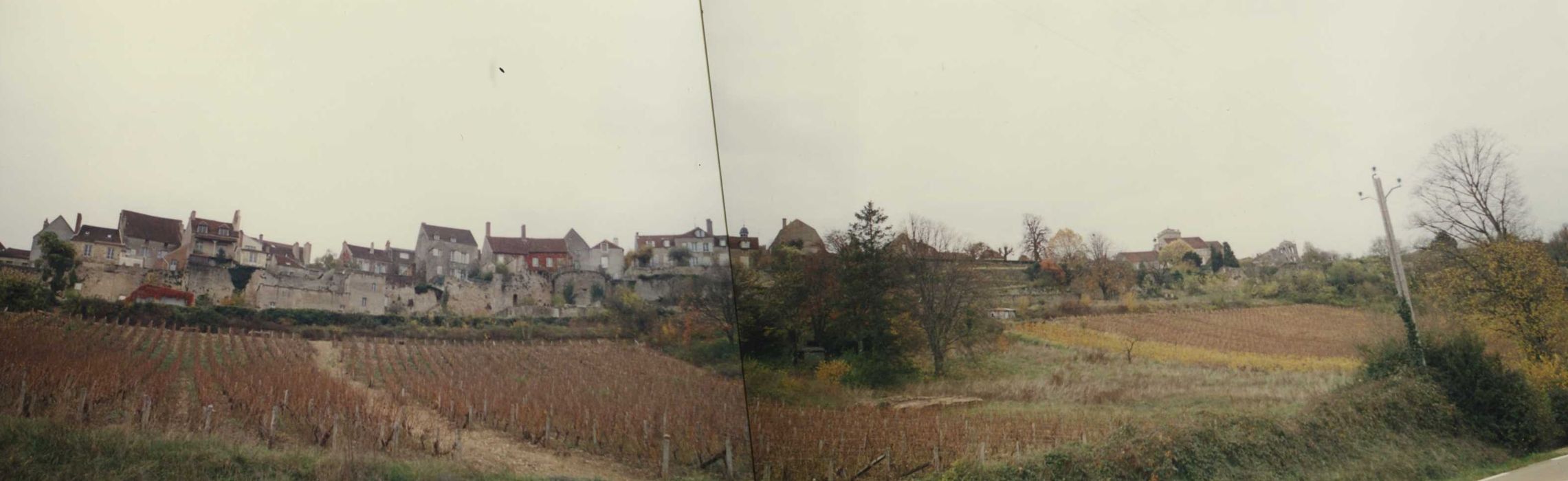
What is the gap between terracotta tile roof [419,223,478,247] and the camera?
3.15 m

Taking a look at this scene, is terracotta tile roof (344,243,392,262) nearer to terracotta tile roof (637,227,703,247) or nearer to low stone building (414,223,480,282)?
low stone building (414,223,480,282)

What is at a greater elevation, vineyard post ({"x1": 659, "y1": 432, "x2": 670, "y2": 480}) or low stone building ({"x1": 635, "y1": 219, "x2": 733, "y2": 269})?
low stone building ({"x1": 635, "y1": 219, "x2": 733, "y2": 269})

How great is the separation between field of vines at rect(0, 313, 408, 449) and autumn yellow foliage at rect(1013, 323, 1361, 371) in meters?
3.51

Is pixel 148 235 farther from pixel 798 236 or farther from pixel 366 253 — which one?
pixel 798 236

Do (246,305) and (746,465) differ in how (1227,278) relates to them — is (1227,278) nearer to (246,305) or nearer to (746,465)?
(746,465)

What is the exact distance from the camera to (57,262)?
259cm

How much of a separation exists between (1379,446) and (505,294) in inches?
226

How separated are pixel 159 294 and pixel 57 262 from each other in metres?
0.30

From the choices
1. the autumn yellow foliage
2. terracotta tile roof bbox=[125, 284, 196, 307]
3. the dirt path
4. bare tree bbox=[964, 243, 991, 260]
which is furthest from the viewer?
the autumn yellow foliage

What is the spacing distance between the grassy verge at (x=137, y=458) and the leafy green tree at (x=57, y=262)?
460mm

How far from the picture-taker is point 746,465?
4.04 m

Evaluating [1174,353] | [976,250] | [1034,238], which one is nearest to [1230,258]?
[1174,353]

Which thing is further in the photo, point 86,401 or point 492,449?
point 492,449

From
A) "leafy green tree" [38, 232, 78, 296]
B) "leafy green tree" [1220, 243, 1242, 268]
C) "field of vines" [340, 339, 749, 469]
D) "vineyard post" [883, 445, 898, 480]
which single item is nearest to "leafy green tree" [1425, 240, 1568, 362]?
"leafy green tree" [1220, 243, 1242, 268]
